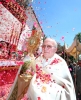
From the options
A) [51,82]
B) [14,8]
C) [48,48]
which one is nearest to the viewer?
[51,82]

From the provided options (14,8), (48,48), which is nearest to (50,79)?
(48,48)

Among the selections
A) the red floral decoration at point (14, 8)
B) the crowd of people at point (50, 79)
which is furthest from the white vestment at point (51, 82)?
the red floral decoration at point (14, 8)

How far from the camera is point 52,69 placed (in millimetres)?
3238

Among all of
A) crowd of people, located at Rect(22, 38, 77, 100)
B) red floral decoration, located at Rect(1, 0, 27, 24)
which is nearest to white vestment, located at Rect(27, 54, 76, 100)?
crowd of people, located at Rect(22, 38, 77, 100)

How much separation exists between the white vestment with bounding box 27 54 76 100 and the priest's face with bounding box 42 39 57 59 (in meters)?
0.07

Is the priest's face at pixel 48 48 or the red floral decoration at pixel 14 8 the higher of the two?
the red floral decoration at pixel 14 8

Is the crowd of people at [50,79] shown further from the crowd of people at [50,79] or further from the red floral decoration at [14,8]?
the red floral decoration at [14,8]

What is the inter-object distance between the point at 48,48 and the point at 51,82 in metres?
0.48

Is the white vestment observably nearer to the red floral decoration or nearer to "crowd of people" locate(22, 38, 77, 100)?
"crowd of people" locate(22, 38, 77, 100)

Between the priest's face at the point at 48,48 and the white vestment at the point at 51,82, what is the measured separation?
67mm

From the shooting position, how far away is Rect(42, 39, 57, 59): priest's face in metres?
3.29

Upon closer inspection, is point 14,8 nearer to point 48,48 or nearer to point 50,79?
point 48,48

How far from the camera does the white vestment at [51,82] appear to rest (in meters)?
3.05

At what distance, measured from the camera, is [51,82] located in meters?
3.17
